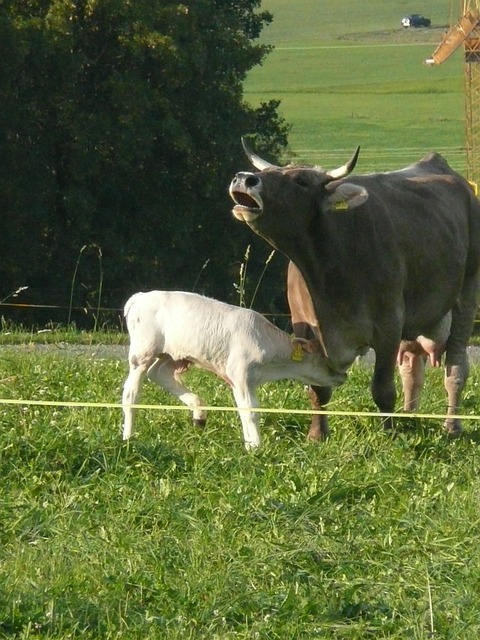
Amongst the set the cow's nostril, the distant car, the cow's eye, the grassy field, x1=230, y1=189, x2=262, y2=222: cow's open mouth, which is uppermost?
the distant car

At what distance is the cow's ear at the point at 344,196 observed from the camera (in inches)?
329

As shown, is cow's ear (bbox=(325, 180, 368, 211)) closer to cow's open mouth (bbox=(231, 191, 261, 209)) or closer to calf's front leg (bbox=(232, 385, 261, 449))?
cow's open mouth (bbox=(231, 191, 261, 209))

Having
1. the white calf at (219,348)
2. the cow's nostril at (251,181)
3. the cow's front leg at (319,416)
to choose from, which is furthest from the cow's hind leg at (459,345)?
the cow's nostril at (251,181)

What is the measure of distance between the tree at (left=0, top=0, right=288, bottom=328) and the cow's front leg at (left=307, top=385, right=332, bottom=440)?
59.4 feet

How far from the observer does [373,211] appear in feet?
Answer: 29.0

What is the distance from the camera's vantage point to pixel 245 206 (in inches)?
309

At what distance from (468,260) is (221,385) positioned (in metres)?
2.03

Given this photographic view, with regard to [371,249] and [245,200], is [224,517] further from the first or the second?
[371,249]

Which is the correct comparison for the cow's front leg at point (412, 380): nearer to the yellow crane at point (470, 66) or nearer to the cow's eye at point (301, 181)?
the cow's eye at point (301, 181)

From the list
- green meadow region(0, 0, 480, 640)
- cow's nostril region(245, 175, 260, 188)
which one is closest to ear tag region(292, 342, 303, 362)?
green meadow region(0, 0, 480, 640)

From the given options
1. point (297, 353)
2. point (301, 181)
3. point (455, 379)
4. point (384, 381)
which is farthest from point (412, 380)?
point (301, 181)

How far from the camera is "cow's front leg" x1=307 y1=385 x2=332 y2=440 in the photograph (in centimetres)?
859

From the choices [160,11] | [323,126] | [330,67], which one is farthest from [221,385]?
[330,67]

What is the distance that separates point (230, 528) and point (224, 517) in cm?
13
